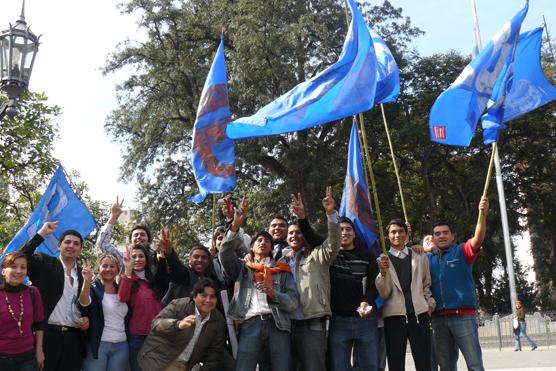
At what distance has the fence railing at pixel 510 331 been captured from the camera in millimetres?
→ 16484

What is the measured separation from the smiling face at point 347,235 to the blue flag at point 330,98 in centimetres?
121

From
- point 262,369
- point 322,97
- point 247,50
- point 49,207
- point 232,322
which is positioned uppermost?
point 247,50

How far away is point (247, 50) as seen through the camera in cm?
2108

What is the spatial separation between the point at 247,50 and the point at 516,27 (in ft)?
48.6

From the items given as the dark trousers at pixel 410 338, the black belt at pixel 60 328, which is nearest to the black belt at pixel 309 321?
the dark trousers at pixel 410 338

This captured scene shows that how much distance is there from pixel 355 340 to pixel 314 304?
22.5 inches

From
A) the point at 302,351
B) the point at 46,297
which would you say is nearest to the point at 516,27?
the point at 302,351

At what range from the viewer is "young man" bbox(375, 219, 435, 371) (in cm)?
590

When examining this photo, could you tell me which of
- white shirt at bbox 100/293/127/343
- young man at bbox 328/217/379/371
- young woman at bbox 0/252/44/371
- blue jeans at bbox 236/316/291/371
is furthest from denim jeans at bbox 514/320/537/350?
young woman at bbox 0/252/44/371

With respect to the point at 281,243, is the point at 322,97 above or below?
above

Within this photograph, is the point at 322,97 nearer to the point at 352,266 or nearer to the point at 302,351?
the point at 352,266

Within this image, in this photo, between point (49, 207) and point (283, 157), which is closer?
point (49, 207)

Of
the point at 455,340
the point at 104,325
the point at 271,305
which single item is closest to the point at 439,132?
the point at 455,340

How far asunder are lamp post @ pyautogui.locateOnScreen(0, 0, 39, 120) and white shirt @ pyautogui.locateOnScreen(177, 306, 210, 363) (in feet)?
11.6
